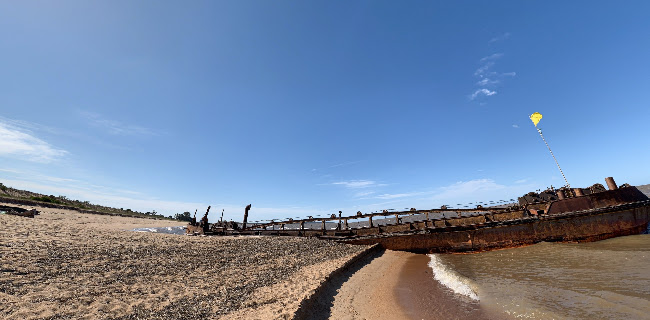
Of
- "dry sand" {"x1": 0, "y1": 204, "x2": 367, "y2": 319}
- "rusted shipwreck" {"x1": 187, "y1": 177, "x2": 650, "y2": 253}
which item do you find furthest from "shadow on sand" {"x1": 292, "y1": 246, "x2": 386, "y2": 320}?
"rusted shipwreck" {"x1": 187, "y1": 177, "x2": 650, "y2": 253}

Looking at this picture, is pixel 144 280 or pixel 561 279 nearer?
pixel 144 280

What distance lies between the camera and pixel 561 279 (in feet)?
33.2

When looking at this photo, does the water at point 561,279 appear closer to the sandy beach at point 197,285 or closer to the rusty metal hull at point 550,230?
the rusty metal hull at point 550,230

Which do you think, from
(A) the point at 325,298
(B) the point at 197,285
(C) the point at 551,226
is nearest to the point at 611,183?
(C) the point at 551,226

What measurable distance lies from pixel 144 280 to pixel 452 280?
1346 cm

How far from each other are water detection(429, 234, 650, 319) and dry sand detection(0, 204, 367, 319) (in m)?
6.59

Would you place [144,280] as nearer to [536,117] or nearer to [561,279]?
[561,279]

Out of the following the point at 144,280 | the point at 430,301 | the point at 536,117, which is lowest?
the point at 430,301

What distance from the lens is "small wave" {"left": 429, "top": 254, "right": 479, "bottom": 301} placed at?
31.5 feet

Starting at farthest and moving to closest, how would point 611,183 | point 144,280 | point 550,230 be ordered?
point 611,183 → point 550,230 → point 144,280

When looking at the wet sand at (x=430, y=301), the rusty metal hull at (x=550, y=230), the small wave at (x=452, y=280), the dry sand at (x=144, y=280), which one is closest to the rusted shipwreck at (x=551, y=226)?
the rusty metal hull at (x=550, y=230)

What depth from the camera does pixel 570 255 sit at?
45.9 feet

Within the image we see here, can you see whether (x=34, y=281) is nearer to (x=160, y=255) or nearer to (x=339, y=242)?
(x=160, y=255)

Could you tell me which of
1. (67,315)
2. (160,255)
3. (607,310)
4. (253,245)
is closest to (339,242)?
(253,245)
